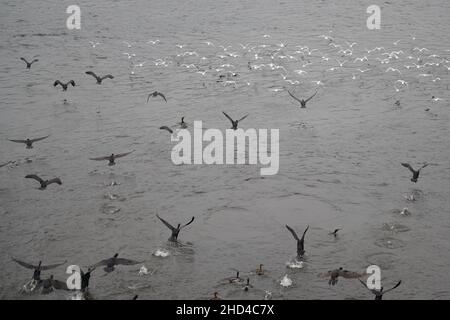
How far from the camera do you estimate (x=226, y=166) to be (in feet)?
71.6

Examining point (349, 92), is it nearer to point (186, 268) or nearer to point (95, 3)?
point (186, 268)

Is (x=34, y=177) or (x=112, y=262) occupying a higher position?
(x=34, y=177)

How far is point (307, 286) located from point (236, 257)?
2.30m

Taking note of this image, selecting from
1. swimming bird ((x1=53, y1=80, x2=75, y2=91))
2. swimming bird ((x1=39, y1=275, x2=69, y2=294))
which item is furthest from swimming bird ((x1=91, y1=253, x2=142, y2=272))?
swimming bird ((x1=53, y1=80, x2=75, y2=91))

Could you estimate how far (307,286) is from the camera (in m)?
15.3

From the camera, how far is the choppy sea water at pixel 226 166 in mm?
16297

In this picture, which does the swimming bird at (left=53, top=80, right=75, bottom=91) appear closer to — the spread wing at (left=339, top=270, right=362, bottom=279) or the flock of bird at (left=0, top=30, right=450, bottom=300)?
the flock of bird at (left=0, top=30, right=450, bottom=300)

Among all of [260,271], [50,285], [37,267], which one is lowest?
[50,285]

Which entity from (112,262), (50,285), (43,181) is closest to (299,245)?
(112,262)

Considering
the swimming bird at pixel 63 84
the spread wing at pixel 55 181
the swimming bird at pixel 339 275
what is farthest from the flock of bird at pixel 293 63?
the swimming bird at pixel 339 275

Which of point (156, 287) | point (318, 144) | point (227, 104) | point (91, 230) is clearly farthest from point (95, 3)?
point (156, 287)

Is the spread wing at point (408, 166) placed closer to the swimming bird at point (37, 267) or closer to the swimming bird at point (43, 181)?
the swimming bird at point (43, 181)

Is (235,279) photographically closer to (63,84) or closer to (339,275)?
(339,275)

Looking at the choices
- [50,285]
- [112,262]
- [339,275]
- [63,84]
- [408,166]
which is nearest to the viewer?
[50,285]
